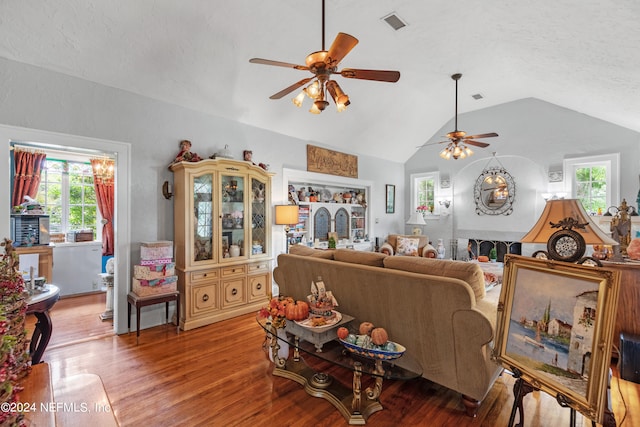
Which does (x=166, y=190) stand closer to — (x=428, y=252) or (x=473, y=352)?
(x=473, y=352)

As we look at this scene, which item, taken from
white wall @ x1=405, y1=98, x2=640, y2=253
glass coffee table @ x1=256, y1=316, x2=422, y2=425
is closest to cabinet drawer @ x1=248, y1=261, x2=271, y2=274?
glass coffee table @ x1=256, y1=316, x2=422, y2=425

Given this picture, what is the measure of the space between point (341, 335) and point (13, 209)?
509 centimetres

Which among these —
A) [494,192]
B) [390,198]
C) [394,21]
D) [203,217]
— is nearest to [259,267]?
[203,217]

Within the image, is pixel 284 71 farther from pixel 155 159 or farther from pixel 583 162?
pixel 583 162

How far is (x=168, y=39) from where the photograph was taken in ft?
9.69

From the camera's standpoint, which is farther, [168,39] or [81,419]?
[168,39]

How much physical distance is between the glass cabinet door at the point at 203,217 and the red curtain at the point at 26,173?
9.96 ft

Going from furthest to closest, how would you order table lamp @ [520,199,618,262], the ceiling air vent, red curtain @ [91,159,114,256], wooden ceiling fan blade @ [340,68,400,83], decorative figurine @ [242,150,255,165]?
red curtain @ [91,159,114,256]
decorative figurine @ [242,150,255,165]
the ceiling air vent
wooden ceiling fan blade @ [340,68,400,83]
table lamp @ [520,199,618,262]

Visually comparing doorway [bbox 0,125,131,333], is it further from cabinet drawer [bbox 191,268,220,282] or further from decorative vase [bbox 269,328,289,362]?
decorative vase [bbox 269,328,289,362]

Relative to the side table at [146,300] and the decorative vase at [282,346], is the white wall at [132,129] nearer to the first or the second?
the side table at [146,300]

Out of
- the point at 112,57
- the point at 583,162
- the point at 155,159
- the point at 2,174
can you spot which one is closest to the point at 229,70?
the point at 112,57

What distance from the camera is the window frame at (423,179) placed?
6.89 metres

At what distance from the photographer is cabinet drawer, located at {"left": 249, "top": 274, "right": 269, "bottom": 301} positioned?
4109mm

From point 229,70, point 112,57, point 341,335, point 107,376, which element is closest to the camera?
point 341,335
